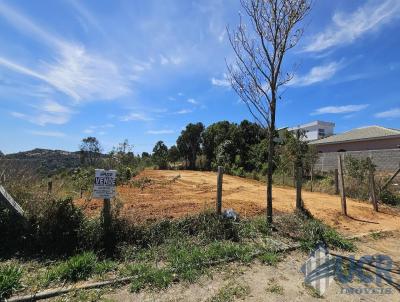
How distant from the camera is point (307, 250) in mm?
5441

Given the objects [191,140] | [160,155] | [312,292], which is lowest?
[312,292]

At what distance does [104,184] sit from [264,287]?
304 centimetres

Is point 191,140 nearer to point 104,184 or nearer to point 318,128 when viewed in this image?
point 318,128

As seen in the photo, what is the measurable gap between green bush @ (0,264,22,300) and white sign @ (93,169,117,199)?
155 centimetres

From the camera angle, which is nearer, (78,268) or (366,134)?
(78,268)

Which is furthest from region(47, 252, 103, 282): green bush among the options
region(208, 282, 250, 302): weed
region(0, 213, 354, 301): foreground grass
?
region(208, 282, 250, 302): weed

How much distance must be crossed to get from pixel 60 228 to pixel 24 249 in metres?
0.62

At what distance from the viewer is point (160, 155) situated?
113 ft

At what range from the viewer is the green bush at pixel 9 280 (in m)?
3.49

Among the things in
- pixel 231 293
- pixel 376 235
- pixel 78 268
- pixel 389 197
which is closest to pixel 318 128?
pixel 389 197

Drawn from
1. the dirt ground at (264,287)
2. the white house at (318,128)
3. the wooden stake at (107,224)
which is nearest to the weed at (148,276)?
the dirt ground at (264,287)

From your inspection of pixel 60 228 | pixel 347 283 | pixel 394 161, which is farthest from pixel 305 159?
pixel 60 228

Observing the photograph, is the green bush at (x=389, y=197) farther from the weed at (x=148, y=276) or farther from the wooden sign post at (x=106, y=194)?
the wooden sign post at (x=106, y=194)

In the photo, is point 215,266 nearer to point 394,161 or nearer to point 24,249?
point 24,249
